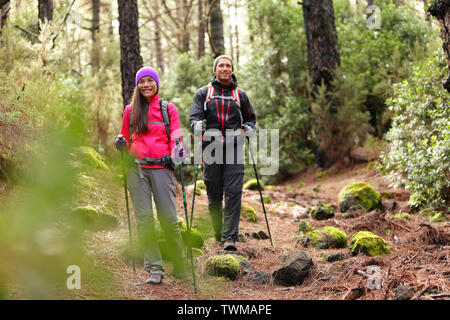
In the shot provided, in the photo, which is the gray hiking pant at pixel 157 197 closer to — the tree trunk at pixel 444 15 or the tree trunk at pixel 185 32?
the tree trunk at pixel 444 15

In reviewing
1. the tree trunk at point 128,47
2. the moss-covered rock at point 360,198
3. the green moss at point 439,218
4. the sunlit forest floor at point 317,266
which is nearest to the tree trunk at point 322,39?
the moss-covered rock at point 360,198

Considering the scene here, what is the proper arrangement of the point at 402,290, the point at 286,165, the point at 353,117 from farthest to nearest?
the point at 286,165 < the point at 353,117 < the point at 402,290

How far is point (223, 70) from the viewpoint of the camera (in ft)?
17.5

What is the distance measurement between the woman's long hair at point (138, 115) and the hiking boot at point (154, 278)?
1303 mm

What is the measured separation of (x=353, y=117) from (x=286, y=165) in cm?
259

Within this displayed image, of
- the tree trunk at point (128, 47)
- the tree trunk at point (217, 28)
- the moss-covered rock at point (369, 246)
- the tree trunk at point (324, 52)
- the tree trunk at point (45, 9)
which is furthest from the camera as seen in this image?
the tree trunk at point (217, 28)

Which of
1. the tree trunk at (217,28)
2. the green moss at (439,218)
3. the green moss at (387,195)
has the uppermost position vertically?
the tree trunk at (217,28)

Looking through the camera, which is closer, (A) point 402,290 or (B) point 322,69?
(A) point 402,290

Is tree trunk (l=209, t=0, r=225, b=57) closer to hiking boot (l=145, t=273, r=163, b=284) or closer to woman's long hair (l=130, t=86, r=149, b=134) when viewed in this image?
woman's long hair (l=130, t=86, r=149, b=134)

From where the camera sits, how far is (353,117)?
1188cm

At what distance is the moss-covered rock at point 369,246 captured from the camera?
186 inches

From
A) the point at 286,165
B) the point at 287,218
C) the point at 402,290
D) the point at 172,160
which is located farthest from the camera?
the point at 286,165
